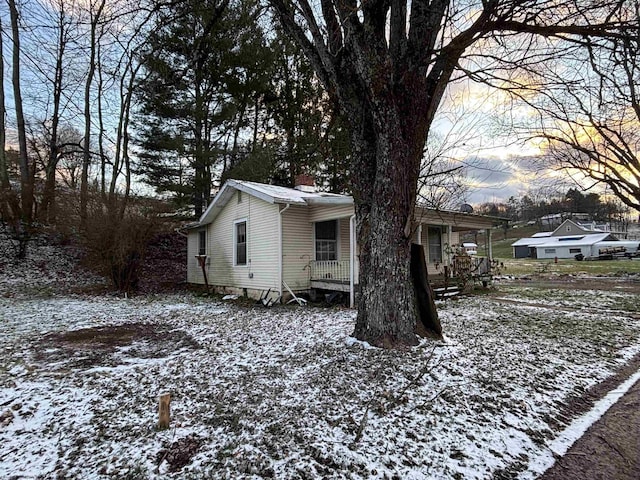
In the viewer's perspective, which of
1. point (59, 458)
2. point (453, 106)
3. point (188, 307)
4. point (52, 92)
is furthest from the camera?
point (52, 92)

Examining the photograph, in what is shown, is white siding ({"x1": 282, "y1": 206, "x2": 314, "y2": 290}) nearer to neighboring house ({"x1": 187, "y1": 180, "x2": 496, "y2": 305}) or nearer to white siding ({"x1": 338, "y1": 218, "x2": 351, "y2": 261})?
neighboring house ({"x1": 187, "y1": 180, "x2": 496, "y2": 305})

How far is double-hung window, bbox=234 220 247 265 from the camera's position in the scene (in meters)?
10.9

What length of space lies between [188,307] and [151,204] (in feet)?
15.0

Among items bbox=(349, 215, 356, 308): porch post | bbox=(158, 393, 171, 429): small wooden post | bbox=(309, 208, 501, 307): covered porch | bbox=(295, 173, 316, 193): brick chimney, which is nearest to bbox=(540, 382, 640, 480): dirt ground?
bbox=(158, 393, 171, 429): small wooden post

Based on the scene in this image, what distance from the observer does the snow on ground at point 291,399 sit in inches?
91.4

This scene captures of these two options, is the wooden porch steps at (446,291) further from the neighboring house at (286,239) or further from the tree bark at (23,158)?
the tree bark at (23,158)

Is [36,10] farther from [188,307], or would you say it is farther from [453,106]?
[453,106]

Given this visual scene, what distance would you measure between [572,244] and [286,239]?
Answer: 39365 mm

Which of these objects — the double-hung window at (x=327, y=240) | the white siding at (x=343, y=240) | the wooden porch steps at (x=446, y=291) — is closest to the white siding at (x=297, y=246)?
the double-hung window at (x=327, y=240)

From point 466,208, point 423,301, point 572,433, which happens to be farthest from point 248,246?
point 572,433

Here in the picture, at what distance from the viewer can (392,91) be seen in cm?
424

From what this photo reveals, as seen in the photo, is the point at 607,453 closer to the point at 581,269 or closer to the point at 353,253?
the point at 353,253

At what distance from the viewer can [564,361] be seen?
4.30 meters

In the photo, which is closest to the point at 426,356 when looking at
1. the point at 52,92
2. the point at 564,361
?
the point at 564,361
